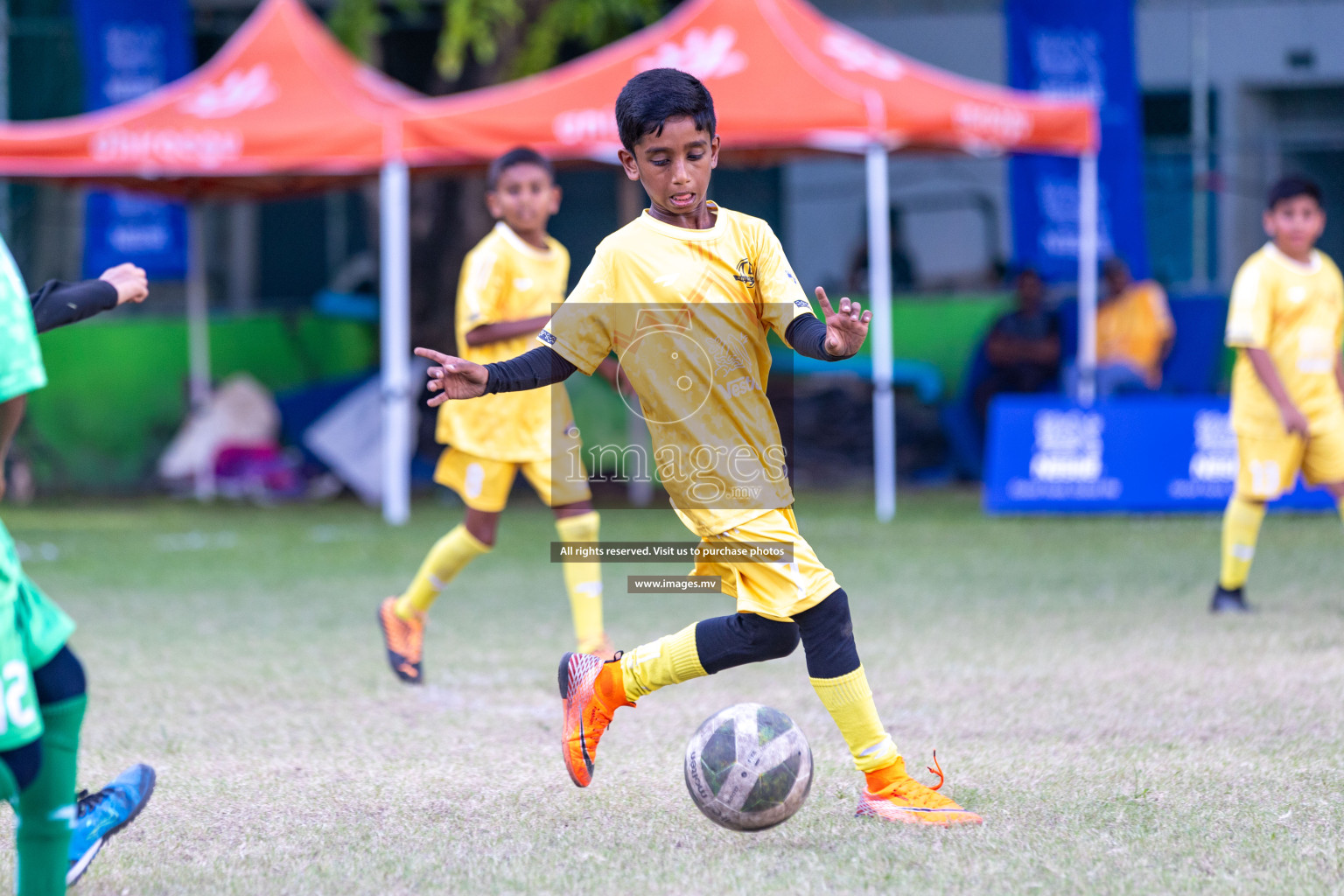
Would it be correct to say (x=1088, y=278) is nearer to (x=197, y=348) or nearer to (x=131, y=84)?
(x=197, y=348)

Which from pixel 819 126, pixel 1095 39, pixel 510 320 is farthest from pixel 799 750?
pixel 1095 39

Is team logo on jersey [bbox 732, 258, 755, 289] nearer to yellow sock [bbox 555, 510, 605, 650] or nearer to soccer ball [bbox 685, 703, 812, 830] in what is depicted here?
soccer ball [bbox 685, 703, 812, 830]

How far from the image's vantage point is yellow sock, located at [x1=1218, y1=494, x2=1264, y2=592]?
7.11m

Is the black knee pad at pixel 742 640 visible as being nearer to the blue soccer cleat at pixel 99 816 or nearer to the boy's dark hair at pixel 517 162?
the blue soccer cleat at pixel 99 816

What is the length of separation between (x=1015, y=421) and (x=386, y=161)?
17.2ft

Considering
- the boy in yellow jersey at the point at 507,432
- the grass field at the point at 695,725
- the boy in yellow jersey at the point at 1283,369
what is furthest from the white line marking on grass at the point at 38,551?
the boy in yellow jersey at the point at 1283,369

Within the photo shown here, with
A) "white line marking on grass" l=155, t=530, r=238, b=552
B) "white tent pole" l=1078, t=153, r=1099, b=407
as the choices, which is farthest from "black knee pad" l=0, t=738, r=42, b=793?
"white tent pole" l=1078, t=153, r=1099, b=407

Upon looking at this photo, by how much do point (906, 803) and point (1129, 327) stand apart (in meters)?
10.3

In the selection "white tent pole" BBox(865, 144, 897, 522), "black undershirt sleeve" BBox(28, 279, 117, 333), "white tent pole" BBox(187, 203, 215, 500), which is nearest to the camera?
"black undershirt sleeve" BBox(28, 279, 117, 333)

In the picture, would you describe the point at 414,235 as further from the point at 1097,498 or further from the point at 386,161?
the point at 1097,498

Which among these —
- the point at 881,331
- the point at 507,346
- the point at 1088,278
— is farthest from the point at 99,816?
the point at 1088,278

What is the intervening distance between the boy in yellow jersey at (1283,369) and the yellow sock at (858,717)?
3.95 meters

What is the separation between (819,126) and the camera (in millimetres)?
11023

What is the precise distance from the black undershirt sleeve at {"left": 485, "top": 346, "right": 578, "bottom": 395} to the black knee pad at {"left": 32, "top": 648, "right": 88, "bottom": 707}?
1.14 m
